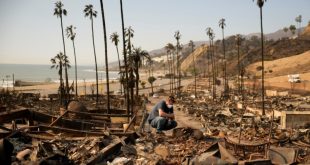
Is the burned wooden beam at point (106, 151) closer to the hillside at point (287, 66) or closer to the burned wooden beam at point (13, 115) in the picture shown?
the burned wooden beam at point (13, 115)

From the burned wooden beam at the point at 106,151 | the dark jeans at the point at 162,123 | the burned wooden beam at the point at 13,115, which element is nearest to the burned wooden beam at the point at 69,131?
the burned wooden beam at the point at 13,115

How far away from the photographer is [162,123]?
11883mm

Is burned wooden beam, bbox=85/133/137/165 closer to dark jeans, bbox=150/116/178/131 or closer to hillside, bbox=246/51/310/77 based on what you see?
dark jeans, bbox=150/116/178/131

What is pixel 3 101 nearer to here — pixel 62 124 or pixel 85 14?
pixel 85 14

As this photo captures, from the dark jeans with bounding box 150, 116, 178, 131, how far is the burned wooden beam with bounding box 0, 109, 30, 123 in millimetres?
7485

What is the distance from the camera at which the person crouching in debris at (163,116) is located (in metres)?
11.8

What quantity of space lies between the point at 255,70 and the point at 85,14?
74.6 metres

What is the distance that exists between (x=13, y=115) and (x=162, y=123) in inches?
312

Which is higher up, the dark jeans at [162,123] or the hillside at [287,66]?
the hillside at [287,66]

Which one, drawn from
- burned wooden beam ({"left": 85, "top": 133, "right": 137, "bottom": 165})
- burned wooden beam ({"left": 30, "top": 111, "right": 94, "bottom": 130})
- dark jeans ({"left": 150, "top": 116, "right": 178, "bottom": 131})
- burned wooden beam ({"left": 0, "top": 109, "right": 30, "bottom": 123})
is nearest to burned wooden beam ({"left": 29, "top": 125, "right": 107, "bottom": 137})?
burned wooden beam ({"left": 30, "top": 111, "right": 94, "bottom": 130})

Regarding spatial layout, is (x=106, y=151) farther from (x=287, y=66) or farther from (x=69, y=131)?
(x=287, y=66)

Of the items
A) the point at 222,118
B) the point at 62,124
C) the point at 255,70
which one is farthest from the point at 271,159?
the point at 255,70

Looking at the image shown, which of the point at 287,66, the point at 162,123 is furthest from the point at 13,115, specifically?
the point at 287,66

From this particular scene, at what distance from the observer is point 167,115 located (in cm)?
1177
